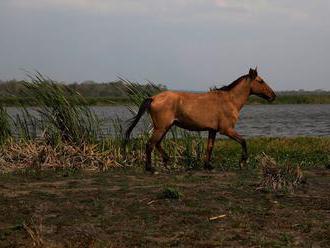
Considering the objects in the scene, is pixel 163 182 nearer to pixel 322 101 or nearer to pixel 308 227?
pixel 308 227

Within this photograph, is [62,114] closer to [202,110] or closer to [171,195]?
[202,110]

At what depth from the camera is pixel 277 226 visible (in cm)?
621

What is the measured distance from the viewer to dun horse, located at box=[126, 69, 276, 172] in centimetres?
1083

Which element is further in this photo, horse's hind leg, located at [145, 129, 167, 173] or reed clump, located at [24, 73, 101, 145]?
reed clump, located at [24, 73, 101, 145]

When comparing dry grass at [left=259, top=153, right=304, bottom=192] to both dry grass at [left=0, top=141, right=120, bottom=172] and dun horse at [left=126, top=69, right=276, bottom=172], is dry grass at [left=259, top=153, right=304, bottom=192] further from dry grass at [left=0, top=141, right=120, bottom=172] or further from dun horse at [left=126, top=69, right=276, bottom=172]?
dry grass at [left=0, top=141, right=120, bottom=172]

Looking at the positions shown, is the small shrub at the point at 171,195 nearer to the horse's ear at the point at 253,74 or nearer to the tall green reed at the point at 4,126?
the horse's ear at the point at 253,74

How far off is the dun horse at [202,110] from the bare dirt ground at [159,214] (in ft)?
5.50

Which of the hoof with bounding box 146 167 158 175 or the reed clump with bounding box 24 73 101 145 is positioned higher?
the reed clump with bounding box 24 73 101 145

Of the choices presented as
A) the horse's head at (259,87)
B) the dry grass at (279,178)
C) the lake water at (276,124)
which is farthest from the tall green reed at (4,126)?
the dry grass at (279,178)

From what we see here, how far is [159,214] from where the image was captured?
22.0 feet

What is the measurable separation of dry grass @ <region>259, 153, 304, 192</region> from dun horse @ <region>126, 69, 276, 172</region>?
7.69 feet

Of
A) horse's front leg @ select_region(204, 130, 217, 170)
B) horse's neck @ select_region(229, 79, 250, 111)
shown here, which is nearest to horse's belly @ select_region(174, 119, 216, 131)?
horse's front leg @ select_region(204, 130, 217, 170)

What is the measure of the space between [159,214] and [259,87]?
5866 millimetres

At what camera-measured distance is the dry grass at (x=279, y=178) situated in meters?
8.30
